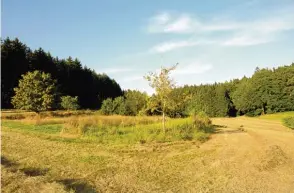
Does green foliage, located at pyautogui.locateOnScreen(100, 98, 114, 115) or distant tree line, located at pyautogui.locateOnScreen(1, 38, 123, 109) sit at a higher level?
distant tree line, located at pyautogui.locateOnScreen(1, 38, 123, 109)

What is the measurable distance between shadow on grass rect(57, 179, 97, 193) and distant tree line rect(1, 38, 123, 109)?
3442 cm

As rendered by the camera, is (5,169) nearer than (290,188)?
No

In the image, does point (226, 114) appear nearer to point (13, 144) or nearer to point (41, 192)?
point (13, 144)

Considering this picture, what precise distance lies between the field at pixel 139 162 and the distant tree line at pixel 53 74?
89.5ft

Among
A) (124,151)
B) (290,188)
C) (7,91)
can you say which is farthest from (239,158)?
(7,91)

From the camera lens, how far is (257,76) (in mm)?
64188

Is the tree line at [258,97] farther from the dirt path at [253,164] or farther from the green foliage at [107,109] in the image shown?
the dirt path at [253,164]

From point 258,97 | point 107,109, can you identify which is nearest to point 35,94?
point 107,109

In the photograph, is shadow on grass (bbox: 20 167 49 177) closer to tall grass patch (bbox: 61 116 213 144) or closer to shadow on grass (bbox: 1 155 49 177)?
shadow on grass (bbox: 1 155 49 177)

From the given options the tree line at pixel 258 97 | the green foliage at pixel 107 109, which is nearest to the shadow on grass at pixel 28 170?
the green foliage at pixel 107 109

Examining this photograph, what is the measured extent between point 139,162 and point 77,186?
3884mm

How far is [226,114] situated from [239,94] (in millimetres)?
5424

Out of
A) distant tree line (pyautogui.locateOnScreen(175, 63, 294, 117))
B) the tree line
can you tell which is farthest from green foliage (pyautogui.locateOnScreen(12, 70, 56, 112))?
distant tree line (pyautogui.locateOnScreen(175, 63, 294, 117))

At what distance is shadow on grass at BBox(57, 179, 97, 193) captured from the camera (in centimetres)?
837
